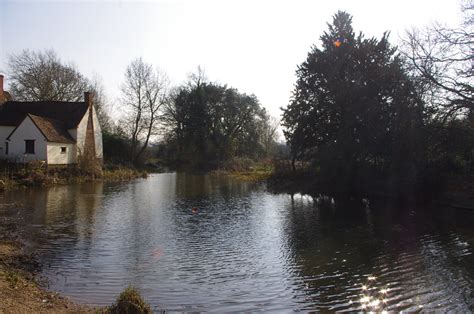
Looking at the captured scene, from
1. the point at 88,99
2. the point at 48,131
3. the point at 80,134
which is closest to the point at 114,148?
the point at 88,99

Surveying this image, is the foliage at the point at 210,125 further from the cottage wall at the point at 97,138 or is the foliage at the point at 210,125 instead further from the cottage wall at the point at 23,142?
the cottage wall at the point at 23,142

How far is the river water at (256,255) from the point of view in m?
8.54

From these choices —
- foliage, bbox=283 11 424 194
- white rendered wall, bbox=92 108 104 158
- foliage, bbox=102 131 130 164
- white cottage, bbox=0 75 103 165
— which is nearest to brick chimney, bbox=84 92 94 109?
white cottage, bbox=0 75 103 165

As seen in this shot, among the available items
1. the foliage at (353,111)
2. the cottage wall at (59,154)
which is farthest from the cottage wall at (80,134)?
the foliage at (353,111)

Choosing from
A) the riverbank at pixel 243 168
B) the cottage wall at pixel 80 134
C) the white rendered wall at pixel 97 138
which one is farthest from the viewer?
the riverbank at pixel 243 168

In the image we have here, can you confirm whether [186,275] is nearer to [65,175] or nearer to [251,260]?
[251,260]

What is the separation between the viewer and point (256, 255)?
1204 centimetres

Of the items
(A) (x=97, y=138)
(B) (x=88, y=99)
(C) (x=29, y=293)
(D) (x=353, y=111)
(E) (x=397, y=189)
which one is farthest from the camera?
(A) (x=97, y=138)

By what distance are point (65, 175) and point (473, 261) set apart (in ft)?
100

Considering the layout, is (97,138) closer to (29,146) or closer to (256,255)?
(29,146)

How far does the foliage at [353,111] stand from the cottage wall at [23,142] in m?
21.0

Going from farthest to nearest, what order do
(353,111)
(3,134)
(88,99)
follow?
(88,99) < (3,134) < (353,111)

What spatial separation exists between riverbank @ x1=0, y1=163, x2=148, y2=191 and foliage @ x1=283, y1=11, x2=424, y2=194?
17709mm

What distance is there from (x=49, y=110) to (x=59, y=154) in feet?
21.5
